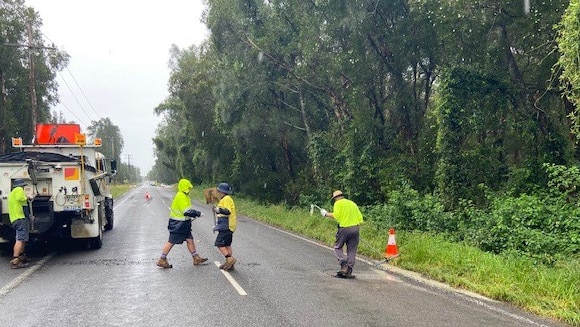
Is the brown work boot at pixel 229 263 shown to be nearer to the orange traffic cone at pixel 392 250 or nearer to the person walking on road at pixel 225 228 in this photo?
the person walking on road at pixel 225 228

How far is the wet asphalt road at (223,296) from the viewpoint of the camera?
5.88 m

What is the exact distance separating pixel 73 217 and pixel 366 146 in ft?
41.2

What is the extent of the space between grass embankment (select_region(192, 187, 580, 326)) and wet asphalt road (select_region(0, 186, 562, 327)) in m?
0.37

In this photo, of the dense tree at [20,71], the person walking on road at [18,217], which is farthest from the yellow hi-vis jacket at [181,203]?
the dense tree at [20,71]

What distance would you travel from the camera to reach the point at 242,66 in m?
22.6

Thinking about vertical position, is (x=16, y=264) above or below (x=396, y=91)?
below

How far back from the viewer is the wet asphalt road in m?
5.88

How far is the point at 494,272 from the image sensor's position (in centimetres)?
805

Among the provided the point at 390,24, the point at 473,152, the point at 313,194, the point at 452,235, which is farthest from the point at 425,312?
the point at 313,194

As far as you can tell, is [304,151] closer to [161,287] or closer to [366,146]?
[366,146]

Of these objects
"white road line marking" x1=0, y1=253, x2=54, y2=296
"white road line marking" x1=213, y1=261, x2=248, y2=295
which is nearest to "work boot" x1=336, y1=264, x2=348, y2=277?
"white road line marking" x1=213, y1=261, x2=248, y2=295

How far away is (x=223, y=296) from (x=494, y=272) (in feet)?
15.6

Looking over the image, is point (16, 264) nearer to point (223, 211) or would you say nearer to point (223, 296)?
point (223, 211)

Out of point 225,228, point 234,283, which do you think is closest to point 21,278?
point 225,228
